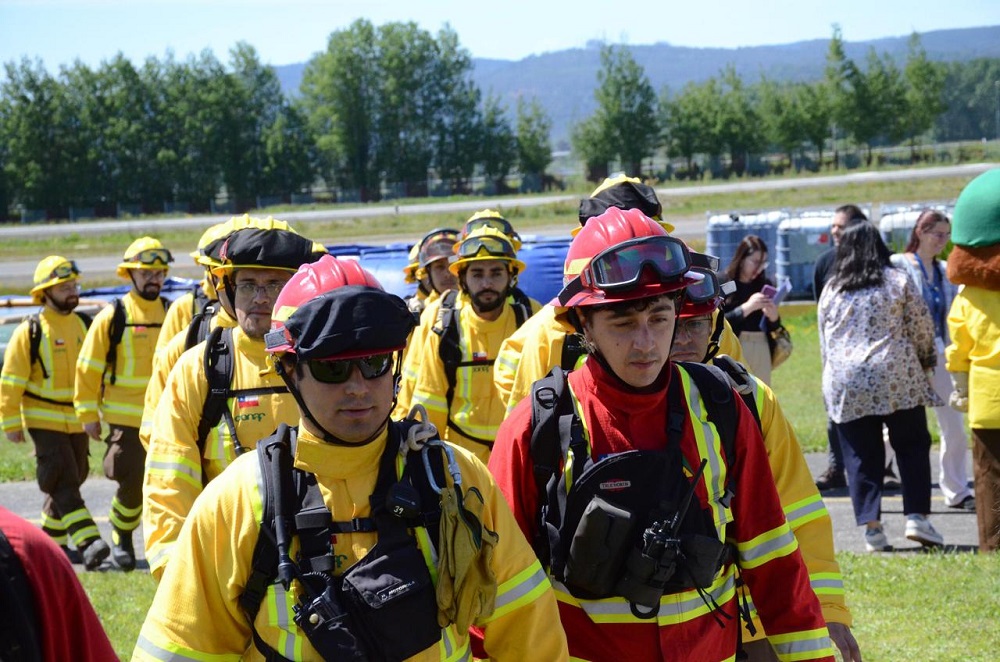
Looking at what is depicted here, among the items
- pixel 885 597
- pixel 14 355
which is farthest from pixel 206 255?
pixel 14 355

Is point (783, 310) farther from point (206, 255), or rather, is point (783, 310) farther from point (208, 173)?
point (208, 173)

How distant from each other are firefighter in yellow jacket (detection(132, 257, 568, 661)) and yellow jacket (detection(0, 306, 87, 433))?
7.83m

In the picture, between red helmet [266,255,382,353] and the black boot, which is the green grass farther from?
red helmet [266,255,382,353]

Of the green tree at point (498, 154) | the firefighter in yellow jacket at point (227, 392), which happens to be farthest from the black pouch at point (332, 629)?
the green tree at point (498, 154)

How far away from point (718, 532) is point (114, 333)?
7120mm

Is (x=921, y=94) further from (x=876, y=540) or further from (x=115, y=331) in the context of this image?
(x=115, y=331)

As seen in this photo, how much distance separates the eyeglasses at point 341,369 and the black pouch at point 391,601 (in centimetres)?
40

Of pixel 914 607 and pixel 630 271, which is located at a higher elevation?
pixel 630 271

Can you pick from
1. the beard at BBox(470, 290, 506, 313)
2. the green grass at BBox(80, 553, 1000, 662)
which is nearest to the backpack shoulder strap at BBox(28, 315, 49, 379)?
the green grass at BBox(80, 553, 1000, 662)

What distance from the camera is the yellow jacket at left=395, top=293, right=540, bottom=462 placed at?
269 inches

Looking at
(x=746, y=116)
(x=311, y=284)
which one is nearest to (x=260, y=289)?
(x=311, y=284)

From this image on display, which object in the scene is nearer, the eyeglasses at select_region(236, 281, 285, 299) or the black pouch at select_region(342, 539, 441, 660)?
the black pouch at select_region(342, 539, 441, 660)

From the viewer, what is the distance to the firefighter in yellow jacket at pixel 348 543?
2.67 metres

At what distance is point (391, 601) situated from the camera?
2.65 meters
